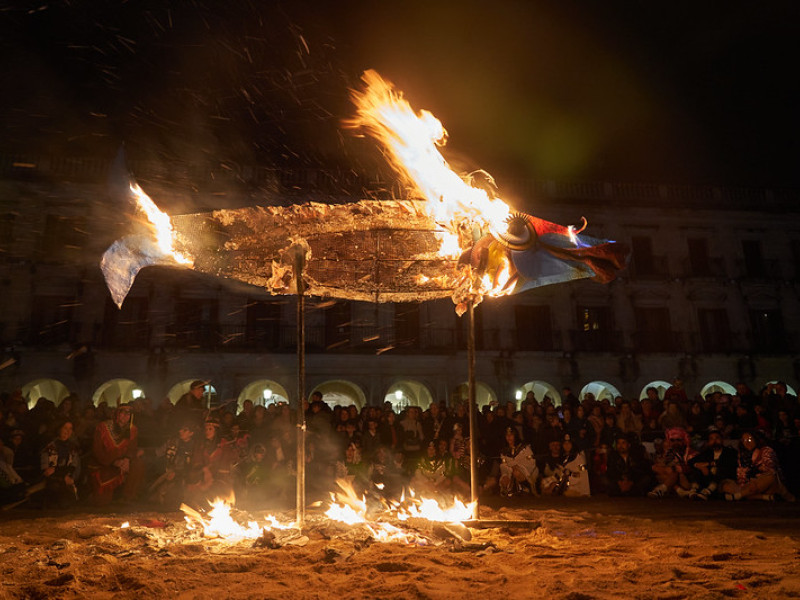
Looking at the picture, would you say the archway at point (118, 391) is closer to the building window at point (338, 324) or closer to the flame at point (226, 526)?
the building window at point (338, 324)

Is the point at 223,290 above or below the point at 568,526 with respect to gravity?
above

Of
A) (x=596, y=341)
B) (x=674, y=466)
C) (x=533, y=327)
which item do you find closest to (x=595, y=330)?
(x=596, y=341)

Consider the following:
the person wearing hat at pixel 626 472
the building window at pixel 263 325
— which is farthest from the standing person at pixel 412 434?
the building window at pixel 263 325

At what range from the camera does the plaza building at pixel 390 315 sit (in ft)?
71.8

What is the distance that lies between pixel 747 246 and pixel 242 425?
1064 inches

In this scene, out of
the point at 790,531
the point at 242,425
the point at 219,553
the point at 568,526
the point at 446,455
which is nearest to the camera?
the point at 219,553

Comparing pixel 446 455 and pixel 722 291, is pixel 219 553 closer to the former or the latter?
pixel 446 455

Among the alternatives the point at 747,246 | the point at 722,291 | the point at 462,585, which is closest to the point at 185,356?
the point at 462,585

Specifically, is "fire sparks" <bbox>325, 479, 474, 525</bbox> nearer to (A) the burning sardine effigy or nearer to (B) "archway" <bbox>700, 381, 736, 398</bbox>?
(A) the burning sardine effigy

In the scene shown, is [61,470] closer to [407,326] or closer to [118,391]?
[118,391]

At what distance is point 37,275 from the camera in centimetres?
2197

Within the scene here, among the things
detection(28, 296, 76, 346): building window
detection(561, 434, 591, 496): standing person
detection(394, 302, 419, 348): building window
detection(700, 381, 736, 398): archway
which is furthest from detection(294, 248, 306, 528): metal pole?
detection(700, 381, 736, 398): archway

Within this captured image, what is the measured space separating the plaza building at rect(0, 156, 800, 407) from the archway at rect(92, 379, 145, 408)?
9cm

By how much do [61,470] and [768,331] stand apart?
1165 inches
